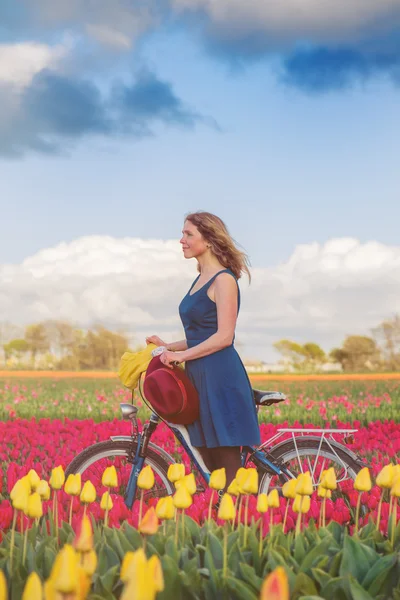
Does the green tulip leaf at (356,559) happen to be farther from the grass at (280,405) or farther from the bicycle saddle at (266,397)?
the grass at (280,405)

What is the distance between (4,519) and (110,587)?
1347mm

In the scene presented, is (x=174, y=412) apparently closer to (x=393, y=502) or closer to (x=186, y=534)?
(x=186, y=534)

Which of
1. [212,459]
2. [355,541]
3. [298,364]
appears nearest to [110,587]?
[355,541]

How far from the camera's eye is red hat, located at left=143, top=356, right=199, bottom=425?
469 centimetres

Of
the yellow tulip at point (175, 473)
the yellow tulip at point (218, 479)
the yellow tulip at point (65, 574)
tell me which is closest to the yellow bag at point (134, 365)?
the yellow tulip at point (175, 473)

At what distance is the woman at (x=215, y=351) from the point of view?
477 cm

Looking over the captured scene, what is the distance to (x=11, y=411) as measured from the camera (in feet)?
42.5

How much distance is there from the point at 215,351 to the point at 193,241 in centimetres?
73

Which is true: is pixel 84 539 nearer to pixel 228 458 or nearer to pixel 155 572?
pixel 155 572

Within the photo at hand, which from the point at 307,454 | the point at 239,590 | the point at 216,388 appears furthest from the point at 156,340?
the point at 239,590

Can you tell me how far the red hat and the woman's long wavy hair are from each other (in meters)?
0.78

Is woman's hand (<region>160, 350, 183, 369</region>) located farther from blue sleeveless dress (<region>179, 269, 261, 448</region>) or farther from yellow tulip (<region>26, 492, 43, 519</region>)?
yellow tulip (<region>26, 492, 43, 519</region>)

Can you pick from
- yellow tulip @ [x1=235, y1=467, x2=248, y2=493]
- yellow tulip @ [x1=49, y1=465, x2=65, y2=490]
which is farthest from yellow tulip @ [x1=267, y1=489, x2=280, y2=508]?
yellow tulip @ [x1=49, y1=465, x2=65, y2=490]

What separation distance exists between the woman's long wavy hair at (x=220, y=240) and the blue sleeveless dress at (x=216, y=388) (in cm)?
7
